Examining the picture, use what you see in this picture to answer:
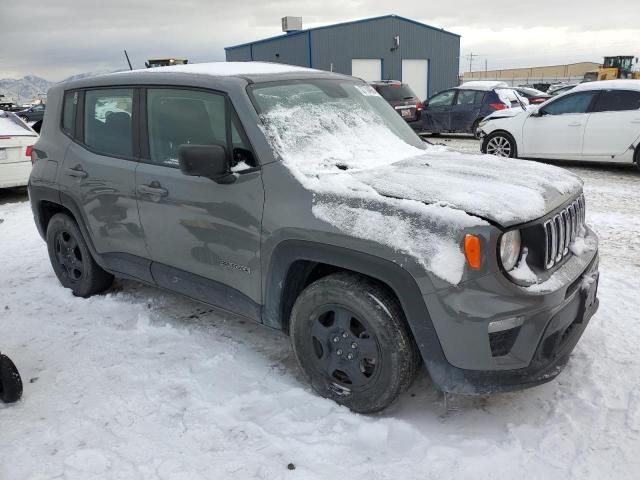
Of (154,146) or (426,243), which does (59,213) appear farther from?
(426,243)

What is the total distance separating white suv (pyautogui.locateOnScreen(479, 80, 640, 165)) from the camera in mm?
8789

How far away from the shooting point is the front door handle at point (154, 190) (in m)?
3.46

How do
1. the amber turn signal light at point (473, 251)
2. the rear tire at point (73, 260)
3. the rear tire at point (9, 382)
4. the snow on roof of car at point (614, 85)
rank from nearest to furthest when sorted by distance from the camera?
the amber turn signal light at point (473, 251) < the rear tire at point (9, 382) < the rear tire at point (73, 260) < the snow on roof of car at point (614, 85)

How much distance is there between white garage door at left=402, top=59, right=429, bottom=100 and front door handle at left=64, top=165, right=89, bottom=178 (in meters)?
27.2

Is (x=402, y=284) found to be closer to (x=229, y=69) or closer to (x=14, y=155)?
(x=229, y=69)

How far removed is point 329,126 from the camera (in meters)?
3.36

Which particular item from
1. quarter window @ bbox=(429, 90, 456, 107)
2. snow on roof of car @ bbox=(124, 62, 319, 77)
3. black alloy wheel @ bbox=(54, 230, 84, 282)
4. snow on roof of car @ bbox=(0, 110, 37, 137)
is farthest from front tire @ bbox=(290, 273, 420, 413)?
quarter window @ bbox=(429, 90, 456, 107)

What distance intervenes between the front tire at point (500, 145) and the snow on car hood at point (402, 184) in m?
7.10

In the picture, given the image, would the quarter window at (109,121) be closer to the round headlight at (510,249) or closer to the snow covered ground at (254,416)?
the snow covered ground at (254,416)

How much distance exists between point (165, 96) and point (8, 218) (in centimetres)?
538

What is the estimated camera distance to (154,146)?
142 inches

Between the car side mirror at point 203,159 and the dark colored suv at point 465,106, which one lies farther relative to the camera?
the dark colored suv at point 465,106

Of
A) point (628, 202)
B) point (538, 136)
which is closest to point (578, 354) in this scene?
point (628, 202)

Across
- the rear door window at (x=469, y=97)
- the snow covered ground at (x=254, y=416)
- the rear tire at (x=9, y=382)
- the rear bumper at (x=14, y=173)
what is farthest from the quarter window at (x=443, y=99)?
the rear tire at (x=9, y=382)
